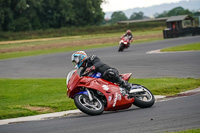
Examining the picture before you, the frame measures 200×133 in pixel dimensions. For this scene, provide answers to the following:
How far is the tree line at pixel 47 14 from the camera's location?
3401 inches

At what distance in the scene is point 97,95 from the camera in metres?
9.86

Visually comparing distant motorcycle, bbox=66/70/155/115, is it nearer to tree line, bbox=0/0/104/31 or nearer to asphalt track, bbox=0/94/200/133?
asphalt track, bbox=0/94/200/133

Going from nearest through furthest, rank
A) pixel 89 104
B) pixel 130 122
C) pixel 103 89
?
pixel 130 122 → pixel 89 104 → pixel 103 89

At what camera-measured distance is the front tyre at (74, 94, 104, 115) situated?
368 inches

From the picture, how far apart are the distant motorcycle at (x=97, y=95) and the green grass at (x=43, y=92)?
5.33ft

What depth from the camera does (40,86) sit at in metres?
15.7

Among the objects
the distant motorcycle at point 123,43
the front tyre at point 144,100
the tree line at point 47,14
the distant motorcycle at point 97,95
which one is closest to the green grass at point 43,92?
the distant motorcycle at point 97,95

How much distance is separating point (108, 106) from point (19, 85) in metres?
7.52

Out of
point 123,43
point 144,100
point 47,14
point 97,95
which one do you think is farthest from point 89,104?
point 47,14

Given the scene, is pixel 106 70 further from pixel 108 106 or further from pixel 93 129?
pixel 93 129

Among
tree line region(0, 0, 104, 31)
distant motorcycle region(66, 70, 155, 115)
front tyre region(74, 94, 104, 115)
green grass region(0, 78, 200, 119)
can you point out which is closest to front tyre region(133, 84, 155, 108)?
distant motorcycle region(66, 70, 155, 115)

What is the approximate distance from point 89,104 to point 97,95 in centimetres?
41

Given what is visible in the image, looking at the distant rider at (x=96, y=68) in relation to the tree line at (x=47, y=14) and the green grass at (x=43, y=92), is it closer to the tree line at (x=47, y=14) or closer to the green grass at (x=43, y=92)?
the green grass at (x=43, y=92)

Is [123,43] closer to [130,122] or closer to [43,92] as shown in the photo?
[43,92]
